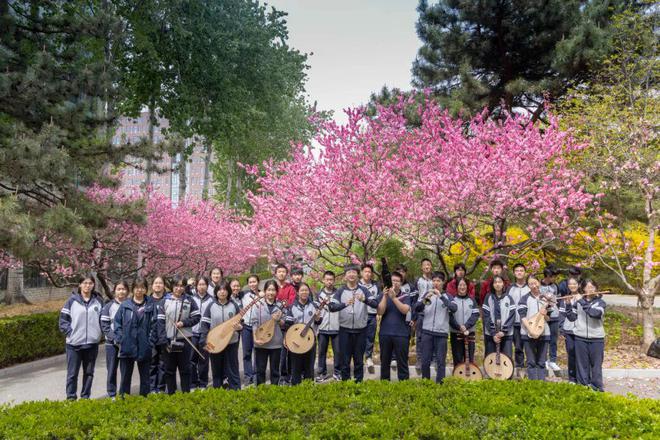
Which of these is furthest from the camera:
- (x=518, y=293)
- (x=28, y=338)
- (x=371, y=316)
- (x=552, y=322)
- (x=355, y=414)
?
(x=28, y=338)

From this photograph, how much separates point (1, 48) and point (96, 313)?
655cm

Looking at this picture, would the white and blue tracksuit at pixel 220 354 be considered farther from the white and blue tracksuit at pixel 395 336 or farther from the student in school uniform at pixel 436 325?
the student in school uniform at pixel 436 325

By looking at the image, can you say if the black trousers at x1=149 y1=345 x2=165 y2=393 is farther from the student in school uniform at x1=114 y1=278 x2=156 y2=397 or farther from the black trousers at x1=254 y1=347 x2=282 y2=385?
the black trousers at x1=254 y1=347 x2=282 y2=385

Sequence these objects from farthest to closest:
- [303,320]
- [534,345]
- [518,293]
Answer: [518,293] → [534,345] → [303,320]

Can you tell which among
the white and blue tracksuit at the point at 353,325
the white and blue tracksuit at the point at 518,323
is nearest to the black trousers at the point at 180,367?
the white and blue tracksuit at the point at 353,325

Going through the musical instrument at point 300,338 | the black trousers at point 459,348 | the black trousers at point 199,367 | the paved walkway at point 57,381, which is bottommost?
the paved walkway at point 57,381

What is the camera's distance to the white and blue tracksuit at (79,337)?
20.6 ft

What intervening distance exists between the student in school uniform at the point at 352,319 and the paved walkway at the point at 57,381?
1273 mm

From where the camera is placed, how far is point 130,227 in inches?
565

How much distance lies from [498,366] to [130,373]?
17.3 feet

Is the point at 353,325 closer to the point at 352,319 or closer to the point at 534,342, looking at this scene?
the point at 352,319

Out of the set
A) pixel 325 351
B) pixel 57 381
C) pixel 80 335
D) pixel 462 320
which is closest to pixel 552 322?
pixel 462 320

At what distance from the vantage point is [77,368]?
20.8 ft

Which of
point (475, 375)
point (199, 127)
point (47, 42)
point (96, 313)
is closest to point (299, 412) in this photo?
point (475, 375)
